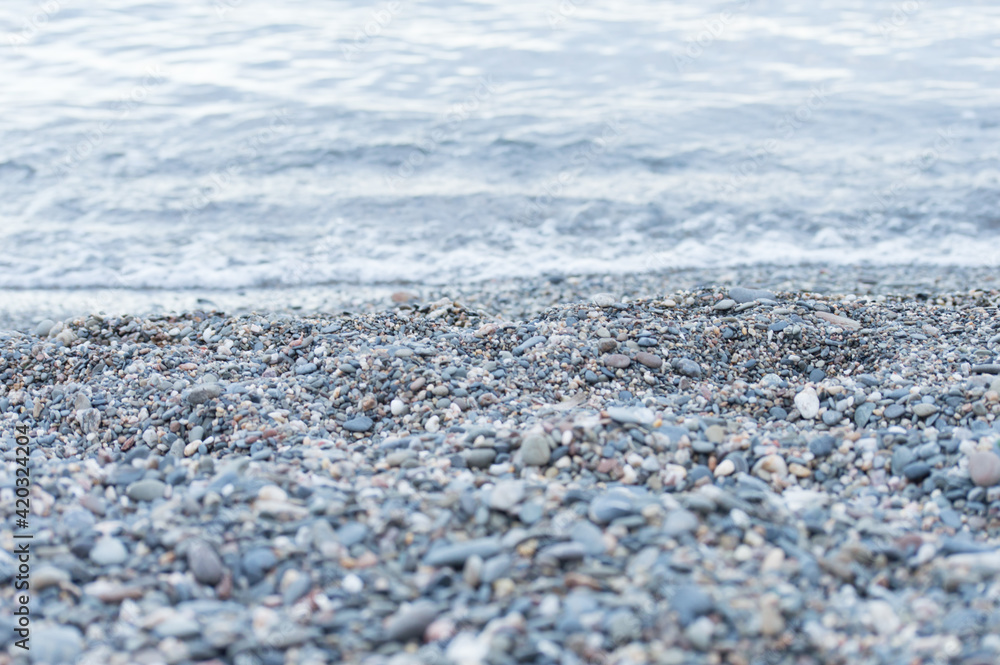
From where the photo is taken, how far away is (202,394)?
3342 millimetres

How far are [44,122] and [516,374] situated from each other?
10.3 m

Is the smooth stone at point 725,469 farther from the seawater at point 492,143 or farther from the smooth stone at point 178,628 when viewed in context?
the seawater at point 492,143

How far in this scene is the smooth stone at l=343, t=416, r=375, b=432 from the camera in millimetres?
3242

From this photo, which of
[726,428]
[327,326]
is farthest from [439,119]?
[726,428]

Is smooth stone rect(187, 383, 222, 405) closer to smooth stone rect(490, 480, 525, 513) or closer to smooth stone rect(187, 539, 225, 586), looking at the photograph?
smooth stone rect(187, 539, 225, 586)

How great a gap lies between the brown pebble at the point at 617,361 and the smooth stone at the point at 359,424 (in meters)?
1.21

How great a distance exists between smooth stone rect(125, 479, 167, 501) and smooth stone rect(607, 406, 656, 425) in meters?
1.69

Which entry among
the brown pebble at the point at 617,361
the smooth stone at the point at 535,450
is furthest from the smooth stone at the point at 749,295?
the smooth stone at the point at 535,450

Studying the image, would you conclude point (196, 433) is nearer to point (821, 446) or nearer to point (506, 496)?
point (506, 496)

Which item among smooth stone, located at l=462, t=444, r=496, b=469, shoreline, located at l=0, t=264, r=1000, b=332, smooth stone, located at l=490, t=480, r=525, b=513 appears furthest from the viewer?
shoreline, located at l=0, t=264, r=1000, b=332

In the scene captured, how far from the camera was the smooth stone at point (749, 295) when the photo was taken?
4.38 metres

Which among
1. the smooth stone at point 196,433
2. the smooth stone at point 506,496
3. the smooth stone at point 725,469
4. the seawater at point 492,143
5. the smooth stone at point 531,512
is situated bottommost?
the smooth stone at point 196,433

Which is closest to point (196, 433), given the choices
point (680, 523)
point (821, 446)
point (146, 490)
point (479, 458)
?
point (146, 490)

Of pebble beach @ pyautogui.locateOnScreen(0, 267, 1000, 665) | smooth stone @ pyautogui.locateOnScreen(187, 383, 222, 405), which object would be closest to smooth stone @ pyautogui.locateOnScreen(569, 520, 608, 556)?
pebble beach @ pyautogui.locateOnScreen(0, 267, 1000, 665)
